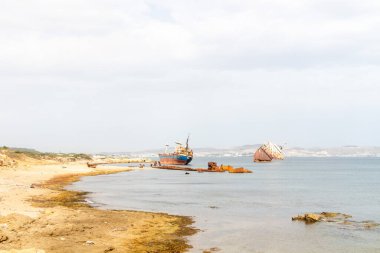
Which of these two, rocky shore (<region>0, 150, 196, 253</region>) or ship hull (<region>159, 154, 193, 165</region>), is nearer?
rocky shore (<region>0, 150, 196, 253</region>)

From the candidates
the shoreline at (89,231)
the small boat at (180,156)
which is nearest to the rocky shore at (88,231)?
the shoreline at (89,231)

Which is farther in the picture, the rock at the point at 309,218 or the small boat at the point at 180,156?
the small boat at the point at 180,156

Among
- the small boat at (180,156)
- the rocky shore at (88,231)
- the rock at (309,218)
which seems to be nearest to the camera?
the rocky shore at (88,231)

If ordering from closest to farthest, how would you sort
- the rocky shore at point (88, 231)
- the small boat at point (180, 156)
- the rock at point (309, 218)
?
1. the rocky shore at point (88, 231)
2. the rock at point (309, 218)
3. the small boat at point (180, 156)

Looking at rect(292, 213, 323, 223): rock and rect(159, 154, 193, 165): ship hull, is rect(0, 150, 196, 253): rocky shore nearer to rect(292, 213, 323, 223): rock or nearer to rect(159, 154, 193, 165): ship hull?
rect(292, 213, 323, 223): rock

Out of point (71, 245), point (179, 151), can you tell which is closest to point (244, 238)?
point (71, 245)

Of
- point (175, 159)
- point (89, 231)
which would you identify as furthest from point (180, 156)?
point (89, 231)

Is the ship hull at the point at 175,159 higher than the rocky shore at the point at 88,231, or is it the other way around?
the ship hull at the point at 175,159

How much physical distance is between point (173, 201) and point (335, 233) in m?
23.3

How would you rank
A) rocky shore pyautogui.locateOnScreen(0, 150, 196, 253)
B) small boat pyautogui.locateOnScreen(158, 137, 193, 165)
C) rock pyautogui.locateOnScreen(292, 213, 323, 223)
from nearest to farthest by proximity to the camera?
rocky shore pyautogui.locateOnScreen(0, 150, 196, 253)
rock pyautogui.locateOnScreen(292, 213, 323, 223)
small boat pyautogui.locateOnScreen(158, 137, 193, 165)

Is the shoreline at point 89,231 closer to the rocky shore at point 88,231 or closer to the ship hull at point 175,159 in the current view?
the rocky shore at point 88,231

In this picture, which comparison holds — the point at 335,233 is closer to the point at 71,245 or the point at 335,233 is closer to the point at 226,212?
the point at 226,212

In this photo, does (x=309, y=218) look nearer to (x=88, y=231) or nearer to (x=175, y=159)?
(x=88, y=231)

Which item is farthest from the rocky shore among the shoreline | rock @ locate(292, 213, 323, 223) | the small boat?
the small boat
